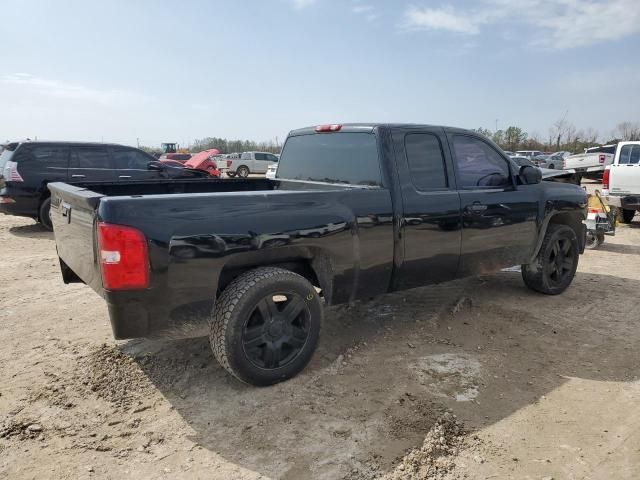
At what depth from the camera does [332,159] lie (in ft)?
14.4

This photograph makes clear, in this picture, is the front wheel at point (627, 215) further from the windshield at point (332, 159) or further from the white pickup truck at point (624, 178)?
the windshield at point (332, 159)

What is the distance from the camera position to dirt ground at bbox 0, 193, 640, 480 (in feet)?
8.43

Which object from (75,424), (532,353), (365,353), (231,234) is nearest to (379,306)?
(365,353)

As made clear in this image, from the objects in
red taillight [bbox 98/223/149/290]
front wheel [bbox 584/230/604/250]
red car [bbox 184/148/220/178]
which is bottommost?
front wheel [bbox 584/230/604/250]

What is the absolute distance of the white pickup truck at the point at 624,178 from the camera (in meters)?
10.0

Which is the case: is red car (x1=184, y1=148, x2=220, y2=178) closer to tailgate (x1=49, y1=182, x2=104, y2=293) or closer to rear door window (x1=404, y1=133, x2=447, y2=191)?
tailgate (x1=49, y1=182, x2=104, y2=293)

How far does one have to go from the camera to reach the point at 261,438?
9.10 feet

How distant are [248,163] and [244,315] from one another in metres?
30.1

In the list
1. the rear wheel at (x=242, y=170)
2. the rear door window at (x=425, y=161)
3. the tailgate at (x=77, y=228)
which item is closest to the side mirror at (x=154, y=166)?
the tailgate at (x=77, y=228)

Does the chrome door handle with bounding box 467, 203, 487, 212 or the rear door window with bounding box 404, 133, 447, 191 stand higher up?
the rear door window with bounding box 404, 133, 447, 191

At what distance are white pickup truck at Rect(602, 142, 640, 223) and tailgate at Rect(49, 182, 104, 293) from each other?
34.6 ft

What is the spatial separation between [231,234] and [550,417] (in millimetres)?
2316

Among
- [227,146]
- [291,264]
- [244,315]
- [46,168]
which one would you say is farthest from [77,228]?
[227,146]

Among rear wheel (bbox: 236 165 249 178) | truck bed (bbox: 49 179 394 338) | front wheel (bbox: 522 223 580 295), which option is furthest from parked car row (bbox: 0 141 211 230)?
rear wheel (bbox: 236 165 249 178)
